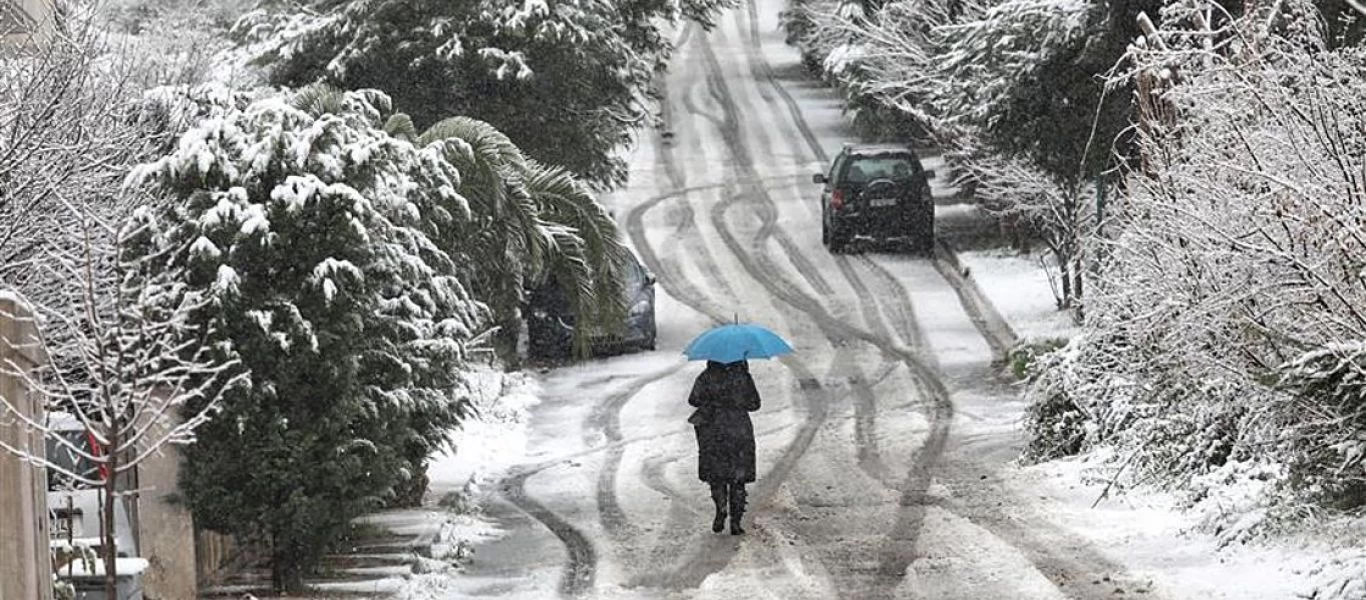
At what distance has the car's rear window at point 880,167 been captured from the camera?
30031 mm

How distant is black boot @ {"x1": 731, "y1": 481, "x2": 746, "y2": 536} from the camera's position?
43.2 ft

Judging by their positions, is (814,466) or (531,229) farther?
(814,466)

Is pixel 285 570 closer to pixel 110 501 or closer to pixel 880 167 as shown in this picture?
pixel 110 501

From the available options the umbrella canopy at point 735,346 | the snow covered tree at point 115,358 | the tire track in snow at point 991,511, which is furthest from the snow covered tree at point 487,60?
the snow covered tree at point 115,358

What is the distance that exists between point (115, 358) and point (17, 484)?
595mm

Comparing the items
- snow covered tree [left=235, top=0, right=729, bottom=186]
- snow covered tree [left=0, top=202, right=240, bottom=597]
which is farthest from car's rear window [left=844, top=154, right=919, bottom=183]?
snow covered tree [left=0, top=202, right=240, bottom=597]

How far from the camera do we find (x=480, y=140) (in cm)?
1580

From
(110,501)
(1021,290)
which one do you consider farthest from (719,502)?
(1021,290)

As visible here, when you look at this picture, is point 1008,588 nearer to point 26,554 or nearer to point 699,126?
point 26,554

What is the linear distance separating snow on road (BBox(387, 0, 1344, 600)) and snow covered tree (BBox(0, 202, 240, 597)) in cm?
194

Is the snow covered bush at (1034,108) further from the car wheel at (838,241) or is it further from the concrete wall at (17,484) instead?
the concrete wall at (17,484)

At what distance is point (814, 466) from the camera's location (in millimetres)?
16125

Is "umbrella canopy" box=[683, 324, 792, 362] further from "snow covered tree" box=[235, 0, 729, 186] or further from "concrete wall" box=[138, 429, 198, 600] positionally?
"snow covered tree" box=[235, 0, 729, 186]

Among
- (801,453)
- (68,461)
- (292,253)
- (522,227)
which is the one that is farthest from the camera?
(801,453)
